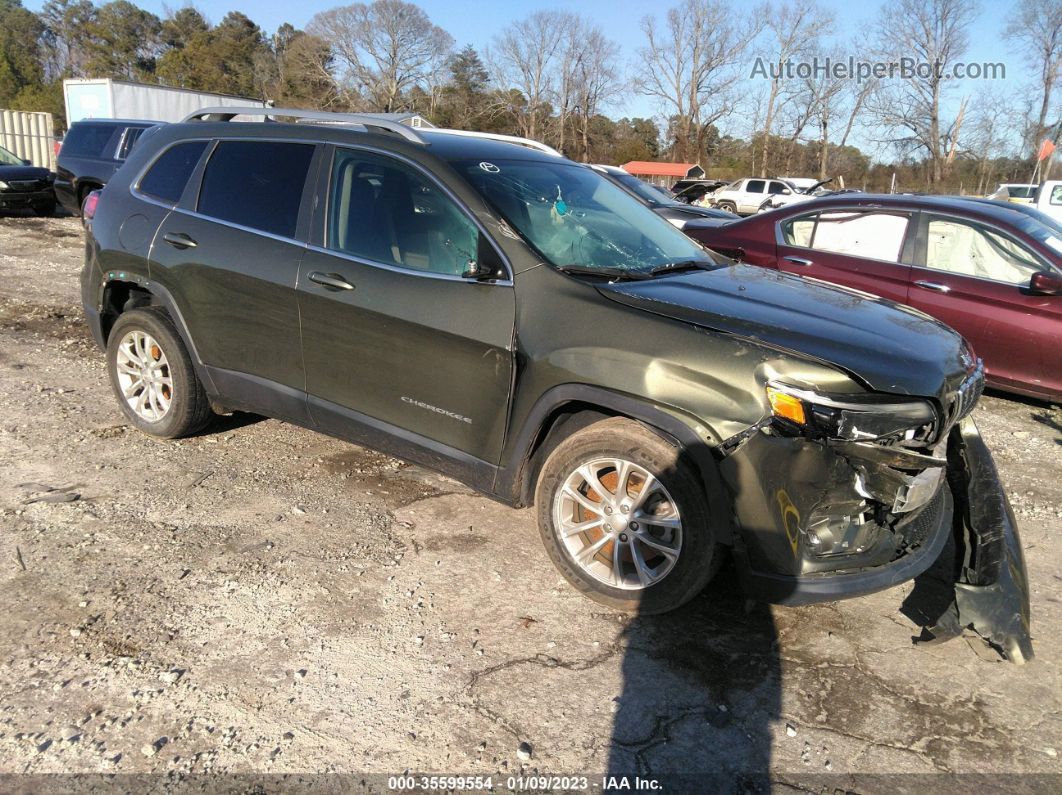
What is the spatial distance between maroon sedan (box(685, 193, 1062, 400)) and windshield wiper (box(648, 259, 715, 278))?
3.03 m

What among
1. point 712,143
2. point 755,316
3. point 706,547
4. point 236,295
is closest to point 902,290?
point 755,316

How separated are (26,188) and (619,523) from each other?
15.1 metres

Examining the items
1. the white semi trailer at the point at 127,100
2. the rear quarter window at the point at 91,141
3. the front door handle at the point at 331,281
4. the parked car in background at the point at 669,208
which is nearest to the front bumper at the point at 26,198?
the rear quarter window at the point at 91,141

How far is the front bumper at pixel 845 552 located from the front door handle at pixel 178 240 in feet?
10.2

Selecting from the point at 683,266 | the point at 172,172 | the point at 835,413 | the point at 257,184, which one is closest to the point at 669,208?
the point at 683,266

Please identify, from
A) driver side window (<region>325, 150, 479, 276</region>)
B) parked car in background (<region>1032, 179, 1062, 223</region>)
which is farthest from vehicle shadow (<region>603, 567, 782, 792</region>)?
parked car in background (<region>1032, 179, 1062, 223</region>)

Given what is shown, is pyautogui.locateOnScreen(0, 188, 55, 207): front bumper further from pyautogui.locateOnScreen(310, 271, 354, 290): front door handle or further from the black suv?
pyautogui.locateOnScreen(310, 271, 354, 290): front door handle

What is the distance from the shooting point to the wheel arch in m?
2.92

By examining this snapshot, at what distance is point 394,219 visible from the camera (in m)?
3.78

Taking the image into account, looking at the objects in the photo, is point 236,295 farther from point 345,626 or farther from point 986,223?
point 986,223

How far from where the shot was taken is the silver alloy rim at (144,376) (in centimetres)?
467

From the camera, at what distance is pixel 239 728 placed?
8.43 feet

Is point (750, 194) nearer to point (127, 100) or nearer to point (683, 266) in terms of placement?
point (127, 100)

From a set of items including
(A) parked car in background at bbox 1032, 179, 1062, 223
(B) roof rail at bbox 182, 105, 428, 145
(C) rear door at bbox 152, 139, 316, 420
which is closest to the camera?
(B) roof rail at bbox 182, 105, 428, 145
